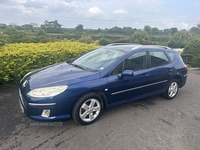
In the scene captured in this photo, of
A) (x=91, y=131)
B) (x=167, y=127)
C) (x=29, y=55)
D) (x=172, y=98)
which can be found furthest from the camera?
(x=29, y=55)

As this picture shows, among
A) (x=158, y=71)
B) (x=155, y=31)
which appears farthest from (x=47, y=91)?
(x=155, y=31)

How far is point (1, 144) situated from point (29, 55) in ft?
9.55

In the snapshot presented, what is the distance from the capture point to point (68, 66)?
3.69 metres

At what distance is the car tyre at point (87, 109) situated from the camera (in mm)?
2934

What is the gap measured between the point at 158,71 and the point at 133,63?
0.75 metres

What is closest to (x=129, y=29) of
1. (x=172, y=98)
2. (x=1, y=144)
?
(x=172, y=98)

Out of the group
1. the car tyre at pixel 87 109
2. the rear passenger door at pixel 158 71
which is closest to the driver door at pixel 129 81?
the rear passenger door at pixel 158 71

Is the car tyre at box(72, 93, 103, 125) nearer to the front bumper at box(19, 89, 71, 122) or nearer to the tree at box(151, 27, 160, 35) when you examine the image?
the front bumper at box(19, 89, 71, 122)

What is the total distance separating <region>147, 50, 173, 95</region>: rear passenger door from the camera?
3.86m

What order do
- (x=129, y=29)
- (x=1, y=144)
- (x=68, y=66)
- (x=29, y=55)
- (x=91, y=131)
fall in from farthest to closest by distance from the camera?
(x=129, y=29) → (x=29, y=55) → (x=68, y=66) → (x=91, y=131) → (x=1, y=144)

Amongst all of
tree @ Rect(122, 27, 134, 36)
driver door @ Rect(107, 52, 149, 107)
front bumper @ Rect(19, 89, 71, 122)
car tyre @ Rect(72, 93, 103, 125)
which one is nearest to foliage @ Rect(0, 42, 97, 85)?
front bumper @ Rect(19, 89, 71, 122)

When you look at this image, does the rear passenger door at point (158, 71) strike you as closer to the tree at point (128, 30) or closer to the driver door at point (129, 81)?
the driver door at point (129, 81)

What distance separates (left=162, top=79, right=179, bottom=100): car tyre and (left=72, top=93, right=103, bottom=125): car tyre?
2061 millimetres

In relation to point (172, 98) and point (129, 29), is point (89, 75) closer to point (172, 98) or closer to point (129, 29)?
point (172, 98)
